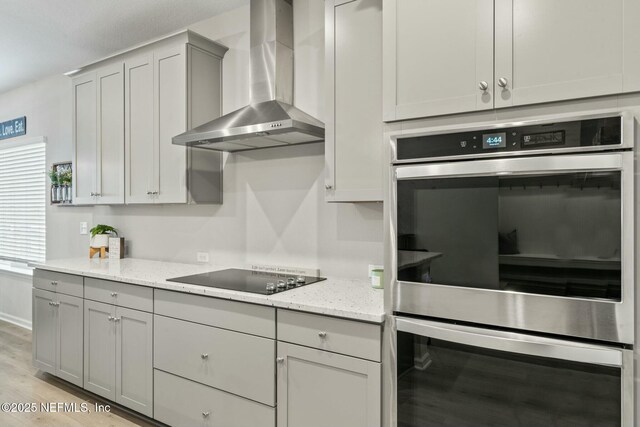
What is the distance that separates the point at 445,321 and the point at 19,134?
5307mm

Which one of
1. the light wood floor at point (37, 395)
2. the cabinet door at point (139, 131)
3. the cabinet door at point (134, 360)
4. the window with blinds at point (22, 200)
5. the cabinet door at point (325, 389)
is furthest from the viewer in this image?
the window with blinds at point (22, 200)

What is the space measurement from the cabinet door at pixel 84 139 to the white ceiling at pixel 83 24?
0.33 meters

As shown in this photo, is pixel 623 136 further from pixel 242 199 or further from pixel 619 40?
pixel 242 199

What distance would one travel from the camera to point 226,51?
308 centimetres

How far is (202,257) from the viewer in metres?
3.22

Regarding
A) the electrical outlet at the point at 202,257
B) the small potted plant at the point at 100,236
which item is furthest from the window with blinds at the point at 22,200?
the electrical outlet at the point at 202,257

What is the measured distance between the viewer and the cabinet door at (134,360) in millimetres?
2498

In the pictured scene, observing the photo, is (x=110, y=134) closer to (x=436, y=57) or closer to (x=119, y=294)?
(x=119, y=294)

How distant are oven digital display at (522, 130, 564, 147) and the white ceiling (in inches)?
90.6

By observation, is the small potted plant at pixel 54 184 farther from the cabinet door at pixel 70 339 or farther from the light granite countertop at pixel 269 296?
the cabinet door at pixel 70 339

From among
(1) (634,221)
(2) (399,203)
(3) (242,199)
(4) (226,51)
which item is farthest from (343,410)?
(4) (226,51)

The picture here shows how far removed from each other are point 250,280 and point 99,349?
1.23m

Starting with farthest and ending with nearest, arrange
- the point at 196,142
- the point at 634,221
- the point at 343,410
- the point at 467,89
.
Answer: the point at 196,142, the point at 343,410, the point at 467,89, the point at 634,221

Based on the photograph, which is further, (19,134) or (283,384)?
(19,134)
